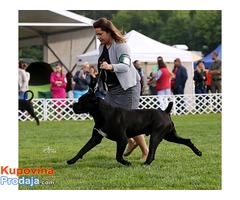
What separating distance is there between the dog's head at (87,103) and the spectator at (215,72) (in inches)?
371

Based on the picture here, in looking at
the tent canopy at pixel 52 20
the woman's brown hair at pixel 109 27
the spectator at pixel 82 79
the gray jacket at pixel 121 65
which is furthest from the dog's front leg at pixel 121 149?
the tent canopy at pixel 52 20

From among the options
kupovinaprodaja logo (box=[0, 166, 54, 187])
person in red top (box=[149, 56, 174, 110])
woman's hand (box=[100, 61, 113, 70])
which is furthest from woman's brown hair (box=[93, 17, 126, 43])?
person in red top (box=[149, 56, 174, 110])

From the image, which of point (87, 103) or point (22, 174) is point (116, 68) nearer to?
point (87, 103)

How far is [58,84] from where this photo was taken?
13.7 metres

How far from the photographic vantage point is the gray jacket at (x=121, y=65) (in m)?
A: 5.41

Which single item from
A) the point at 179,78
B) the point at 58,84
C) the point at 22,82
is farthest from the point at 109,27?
the point at 179,78

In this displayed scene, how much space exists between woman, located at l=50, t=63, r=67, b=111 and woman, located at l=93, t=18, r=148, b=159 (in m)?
7.89

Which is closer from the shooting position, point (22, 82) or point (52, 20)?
point (22, 82)

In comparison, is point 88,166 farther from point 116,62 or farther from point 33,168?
point 116,62

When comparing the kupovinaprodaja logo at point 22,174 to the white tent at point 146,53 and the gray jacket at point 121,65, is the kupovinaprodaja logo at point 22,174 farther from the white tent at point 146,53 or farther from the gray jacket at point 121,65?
the white tent at point 146,53

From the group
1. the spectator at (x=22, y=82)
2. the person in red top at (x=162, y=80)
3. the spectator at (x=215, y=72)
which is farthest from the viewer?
the spectator at (x=215, y=72)

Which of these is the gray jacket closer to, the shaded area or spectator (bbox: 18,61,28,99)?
spectator (bbox: 18,61,28,99)

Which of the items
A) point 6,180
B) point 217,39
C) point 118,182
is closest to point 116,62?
point 118,182

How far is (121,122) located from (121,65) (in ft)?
1.83
